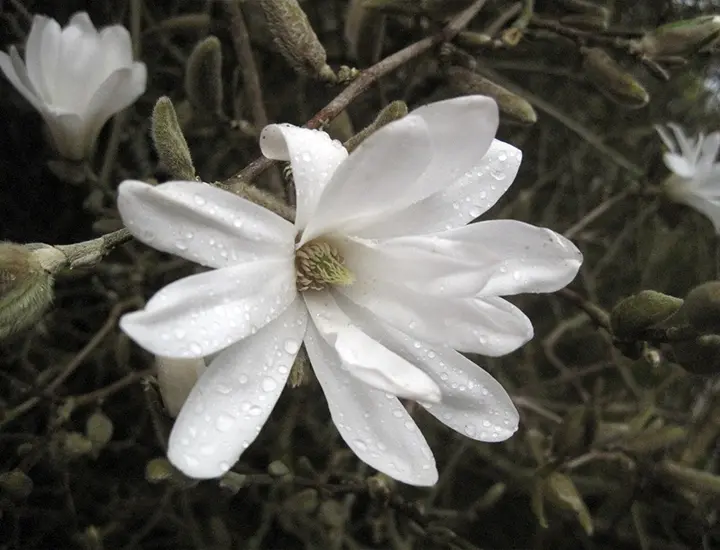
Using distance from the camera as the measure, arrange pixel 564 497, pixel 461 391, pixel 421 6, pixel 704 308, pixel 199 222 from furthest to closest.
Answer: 1. pixel 564 497
2. pixel 421 6
3. pixel 704 308
4. pixel 461 391
5. pixel 199 222

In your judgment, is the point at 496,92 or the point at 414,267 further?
the point at 496,92

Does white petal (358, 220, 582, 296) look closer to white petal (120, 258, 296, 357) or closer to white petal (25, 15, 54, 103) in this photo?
white petal (120, 258, 296, 357)

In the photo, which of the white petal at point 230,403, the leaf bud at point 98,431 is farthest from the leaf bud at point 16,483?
the white petal at point 230,403

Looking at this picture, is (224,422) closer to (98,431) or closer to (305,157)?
(305,157)

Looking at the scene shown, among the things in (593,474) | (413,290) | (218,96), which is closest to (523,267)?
(413,290)

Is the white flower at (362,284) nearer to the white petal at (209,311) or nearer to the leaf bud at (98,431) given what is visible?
the white petal at (209,311)

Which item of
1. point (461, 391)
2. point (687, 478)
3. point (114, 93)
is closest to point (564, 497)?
point (687, 478)
